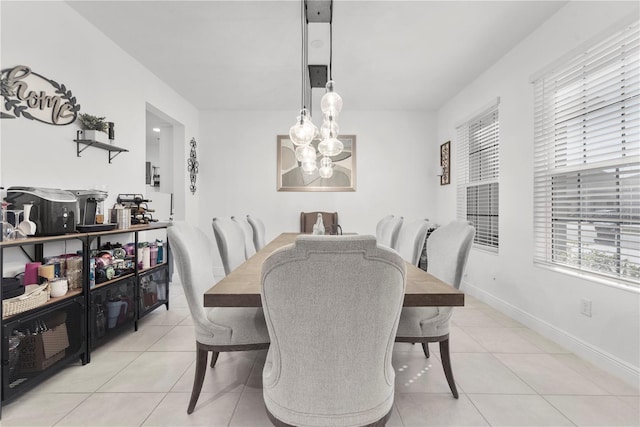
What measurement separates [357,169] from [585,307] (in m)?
3.26

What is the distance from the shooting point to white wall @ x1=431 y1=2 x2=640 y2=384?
188 centimetres

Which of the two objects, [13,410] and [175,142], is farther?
[175,142]

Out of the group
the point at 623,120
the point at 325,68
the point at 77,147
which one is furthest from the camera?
the point at 325,68

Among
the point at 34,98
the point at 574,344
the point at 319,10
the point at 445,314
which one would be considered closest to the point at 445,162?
the point at 574,344

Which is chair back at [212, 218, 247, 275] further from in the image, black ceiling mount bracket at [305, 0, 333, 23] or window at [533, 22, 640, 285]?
window at [533, 22, 640, 285]

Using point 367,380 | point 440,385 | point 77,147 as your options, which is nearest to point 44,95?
point 77,147

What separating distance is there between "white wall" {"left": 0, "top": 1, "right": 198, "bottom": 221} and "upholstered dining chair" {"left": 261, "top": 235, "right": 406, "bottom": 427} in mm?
2129

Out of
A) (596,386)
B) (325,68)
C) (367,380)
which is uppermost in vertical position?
(325,68)

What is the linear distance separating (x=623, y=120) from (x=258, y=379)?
9.50 feet

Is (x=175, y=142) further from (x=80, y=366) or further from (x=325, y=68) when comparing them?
(x=80, y=366)

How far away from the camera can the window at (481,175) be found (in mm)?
3285

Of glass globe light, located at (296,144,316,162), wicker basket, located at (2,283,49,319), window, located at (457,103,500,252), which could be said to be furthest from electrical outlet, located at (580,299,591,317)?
wicker basket, located at (2,283,49,319)

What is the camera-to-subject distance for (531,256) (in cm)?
263

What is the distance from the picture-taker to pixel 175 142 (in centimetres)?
430
